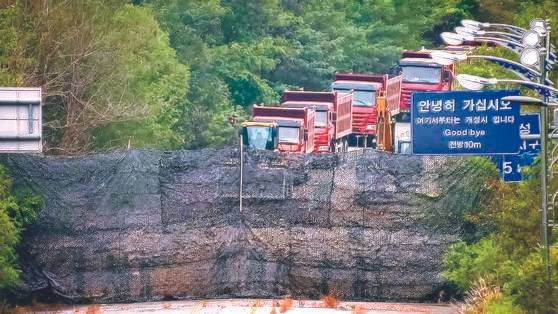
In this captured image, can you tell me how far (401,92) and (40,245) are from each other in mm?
37632

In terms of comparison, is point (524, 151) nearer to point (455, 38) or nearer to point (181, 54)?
point (455, 38)

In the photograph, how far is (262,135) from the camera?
57250 mm

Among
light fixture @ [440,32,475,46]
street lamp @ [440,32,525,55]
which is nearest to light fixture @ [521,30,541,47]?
street lamp @ [440,32,525,55]

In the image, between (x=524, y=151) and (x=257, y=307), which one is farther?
(x=257, y=307)

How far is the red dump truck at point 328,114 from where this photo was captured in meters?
61.3

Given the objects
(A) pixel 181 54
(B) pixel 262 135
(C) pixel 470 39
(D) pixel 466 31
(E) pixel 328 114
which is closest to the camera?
(C) pixel 470 39

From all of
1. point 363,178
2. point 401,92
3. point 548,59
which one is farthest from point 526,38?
point 401,92

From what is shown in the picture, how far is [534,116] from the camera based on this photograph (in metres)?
31.7

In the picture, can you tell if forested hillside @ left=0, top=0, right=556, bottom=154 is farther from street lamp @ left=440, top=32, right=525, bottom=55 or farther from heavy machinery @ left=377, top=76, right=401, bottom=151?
heavy machinery @ left=377, top=76, right=401, bottom=151

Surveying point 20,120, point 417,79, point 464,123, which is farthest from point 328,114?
point 20,120

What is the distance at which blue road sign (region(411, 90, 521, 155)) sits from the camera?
32.1 metres

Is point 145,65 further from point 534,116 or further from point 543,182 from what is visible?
point 543,182

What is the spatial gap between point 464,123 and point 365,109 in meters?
32.8

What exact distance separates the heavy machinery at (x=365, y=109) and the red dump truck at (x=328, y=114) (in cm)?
63
